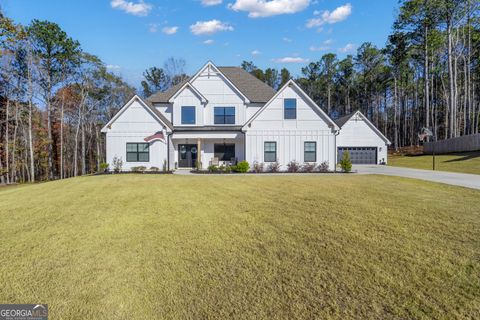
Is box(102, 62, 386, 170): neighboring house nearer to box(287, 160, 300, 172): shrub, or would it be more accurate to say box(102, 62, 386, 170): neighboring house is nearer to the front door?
the front door

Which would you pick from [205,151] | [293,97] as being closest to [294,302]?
[293,97]

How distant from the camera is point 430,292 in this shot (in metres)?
3.41

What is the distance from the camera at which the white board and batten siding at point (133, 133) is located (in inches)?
811

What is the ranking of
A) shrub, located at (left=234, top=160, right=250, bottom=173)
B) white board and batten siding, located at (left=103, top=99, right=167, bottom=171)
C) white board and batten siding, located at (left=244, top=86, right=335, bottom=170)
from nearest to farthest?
shrub, located at (left=234, top=160, right=250, bottom=173) → white board and batten siding, located at (left=244, top=86, right=335, bottom=170) → white board and batten siding, located at (left=103, top=99, right=167, bottom=171)

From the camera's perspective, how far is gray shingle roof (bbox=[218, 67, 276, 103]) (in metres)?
23.5

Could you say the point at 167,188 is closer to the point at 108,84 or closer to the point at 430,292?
the point at 430,292

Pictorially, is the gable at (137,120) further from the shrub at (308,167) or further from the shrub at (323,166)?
the shrub at (323,166)

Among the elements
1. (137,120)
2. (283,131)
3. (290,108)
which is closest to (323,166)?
(283,131)

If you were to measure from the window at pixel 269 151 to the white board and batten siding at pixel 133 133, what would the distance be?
839 cm

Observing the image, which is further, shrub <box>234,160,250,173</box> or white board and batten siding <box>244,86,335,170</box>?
white board and batten siding <box>244,86,335,170</box>

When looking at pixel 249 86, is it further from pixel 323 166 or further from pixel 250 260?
pixel 250 260

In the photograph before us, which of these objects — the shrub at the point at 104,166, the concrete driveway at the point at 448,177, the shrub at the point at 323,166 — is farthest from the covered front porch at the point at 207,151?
the concrete driveway at the point at 448,177

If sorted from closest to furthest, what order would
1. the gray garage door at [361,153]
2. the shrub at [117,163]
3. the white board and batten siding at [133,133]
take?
the shrub at [117,163]
the white board and batten siding at [133,133]
the gray garage door at [361,153]

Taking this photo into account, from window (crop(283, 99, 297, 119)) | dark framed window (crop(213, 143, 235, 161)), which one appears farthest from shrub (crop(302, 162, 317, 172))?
dark framed window (crop(213, 143, 235, 161))
